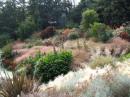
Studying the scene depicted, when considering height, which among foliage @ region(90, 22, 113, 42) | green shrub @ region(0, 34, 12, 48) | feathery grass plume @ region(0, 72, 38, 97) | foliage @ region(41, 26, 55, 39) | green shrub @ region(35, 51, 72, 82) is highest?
feathery grass plume @ region(0, 72, 38, 97)

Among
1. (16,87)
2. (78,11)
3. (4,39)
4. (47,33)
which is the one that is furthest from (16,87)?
(78,11)

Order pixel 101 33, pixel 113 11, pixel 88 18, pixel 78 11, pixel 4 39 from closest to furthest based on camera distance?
pixel 101 33 < pixel 88 18 < pixel 113 11 < pixel 4 39 < pixel 78 11

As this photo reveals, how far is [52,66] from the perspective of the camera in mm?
13055

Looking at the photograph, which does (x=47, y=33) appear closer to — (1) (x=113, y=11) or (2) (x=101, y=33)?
(1) (x=113, y=11)

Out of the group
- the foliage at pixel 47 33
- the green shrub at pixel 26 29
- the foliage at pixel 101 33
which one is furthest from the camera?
the green shrub at pixel 26 29

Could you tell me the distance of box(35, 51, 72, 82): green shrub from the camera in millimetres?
12852

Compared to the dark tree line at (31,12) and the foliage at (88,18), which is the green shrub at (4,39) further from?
the foliage at (88,18)

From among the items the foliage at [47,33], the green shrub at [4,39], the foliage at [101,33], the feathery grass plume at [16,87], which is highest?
the feathery grass plume at [16,87]

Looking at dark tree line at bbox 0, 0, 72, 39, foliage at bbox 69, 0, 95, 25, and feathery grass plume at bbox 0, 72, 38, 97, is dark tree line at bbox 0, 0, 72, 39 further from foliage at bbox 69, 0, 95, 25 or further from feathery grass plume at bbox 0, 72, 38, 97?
feathery grass plume at bbox 0, 72, 38, 97

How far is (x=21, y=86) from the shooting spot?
765 centimetres

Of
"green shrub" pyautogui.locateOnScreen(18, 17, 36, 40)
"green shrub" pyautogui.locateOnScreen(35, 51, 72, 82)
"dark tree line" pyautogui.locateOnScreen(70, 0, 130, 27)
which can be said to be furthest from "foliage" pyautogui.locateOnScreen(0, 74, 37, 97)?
"green shrub" pyautogui.locateOnScreen(18, 17, 36, 40)

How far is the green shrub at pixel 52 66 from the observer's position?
1285 centimetres

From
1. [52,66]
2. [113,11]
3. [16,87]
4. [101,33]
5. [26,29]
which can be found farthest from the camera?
[26,29]

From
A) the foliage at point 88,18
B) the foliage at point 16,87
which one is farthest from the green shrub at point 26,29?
the foliage at point 16,87
